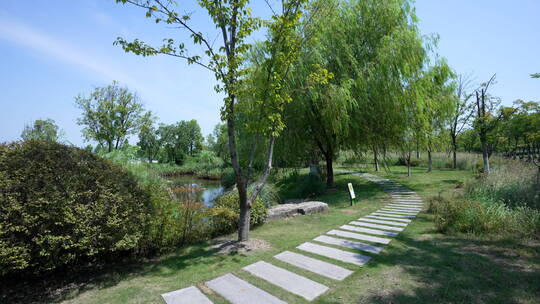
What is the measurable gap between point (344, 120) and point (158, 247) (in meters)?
7.01

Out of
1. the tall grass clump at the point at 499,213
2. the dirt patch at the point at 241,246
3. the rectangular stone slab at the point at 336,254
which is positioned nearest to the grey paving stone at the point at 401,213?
the tall grass clump at the point at 499,213

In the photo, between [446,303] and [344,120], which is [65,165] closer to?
[446,303]

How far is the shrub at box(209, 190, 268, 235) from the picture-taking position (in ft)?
17.1

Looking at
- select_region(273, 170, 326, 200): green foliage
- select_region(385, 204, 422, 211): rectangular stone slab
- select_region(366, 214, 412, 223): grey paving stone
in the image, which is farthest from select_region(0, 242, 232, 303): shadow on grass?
select_region(273, 170, 326, 200): green foliage

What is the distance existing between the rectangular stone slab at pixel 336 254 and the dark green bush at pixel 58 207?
2.73 meters

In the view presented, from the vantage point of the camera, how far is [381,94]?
355 inches

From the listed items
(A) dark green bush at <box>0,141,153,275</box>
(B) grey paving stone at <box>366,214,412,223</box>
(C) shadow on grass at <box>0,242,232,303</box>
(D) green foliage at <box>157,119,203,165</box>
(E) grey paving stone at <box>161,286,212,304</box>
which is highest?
(D) green foliage at <box>157,119,203,165</box>

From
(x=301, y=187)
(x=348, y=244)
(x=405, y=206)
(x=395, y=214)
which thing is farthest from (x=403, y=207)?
(x=301, y=187)

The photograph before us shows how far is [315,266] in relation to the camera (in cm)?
348

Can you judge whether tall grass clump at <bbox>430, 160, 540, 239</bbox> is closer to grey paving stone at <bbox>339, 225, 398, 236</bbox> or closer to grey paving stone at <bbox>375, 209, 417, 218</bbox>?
grey paving stone at <bbox>375, 209, 417, 218</bbox>

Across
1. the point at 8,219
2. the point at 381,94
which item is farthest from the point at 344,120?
the point at 8,219

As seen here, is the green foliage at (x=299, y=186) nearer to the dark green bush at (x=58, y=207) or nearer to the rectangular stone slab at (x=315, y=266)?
the rectangular stone slab at (x=315, y=266)

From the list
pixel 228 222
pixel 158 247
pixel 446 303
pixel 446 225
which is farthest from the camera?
pixel 228 222

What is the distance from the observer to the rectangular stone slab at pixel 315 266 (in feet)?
10.6
